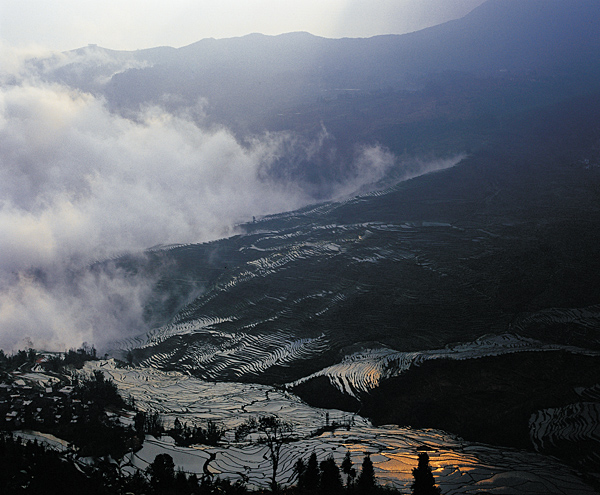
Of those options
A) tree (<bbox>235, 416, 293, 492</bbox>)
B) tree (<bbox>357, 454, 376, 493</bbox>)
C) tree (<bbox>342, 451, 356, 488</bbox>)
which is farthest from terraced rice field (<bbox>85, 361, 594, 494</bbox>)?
tree (<bbox>357, 454, 376, 493</bbox>)

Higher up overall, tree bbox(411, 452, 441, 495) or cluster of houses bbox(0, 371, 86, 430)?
cluster of houses bbox(0, 371, 86, 430)

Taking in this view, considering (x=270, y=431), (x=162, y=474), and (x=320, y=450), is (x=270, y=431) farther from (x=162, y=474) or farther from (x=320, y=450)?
(x=162, y=474)

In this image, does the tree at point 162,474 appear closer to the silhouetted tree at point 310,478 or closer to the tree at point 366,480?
the silhouetted tree at point 310,478

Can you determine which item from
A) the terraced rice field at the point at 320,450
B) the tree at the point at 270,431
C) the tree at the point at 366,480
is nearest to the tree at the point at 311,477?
the terraced rice field at the point at 320,450

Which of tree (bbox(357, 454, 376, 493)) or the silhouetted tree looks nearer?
tree (bbox(357, 454, 376, 493))

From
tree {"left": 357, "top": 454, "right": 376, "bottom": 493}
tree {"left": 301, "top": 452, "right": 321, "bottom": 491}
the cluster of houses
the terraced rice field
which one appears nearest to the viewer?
tree {"left": 357, "top": 454, "right": 376, "bottom": 493}

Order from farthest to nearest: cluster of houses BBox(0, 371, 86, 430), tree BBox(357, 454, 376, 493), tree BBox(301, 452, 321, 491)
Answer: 1. cluster of houses BBox(0, 371, 86, 430)
2. tree BBox(301, 452, 321, 491)
3. tree BBox(357, 454, 376, 493)

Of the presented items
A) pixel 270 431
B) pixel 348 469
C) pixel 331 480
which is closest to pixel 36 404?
pixel 270 431

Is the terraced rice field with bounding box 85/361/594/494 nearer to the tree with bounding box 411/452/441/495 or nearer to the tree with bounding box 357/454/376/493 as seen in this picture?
the tree with bounding box 357/454/376/493
